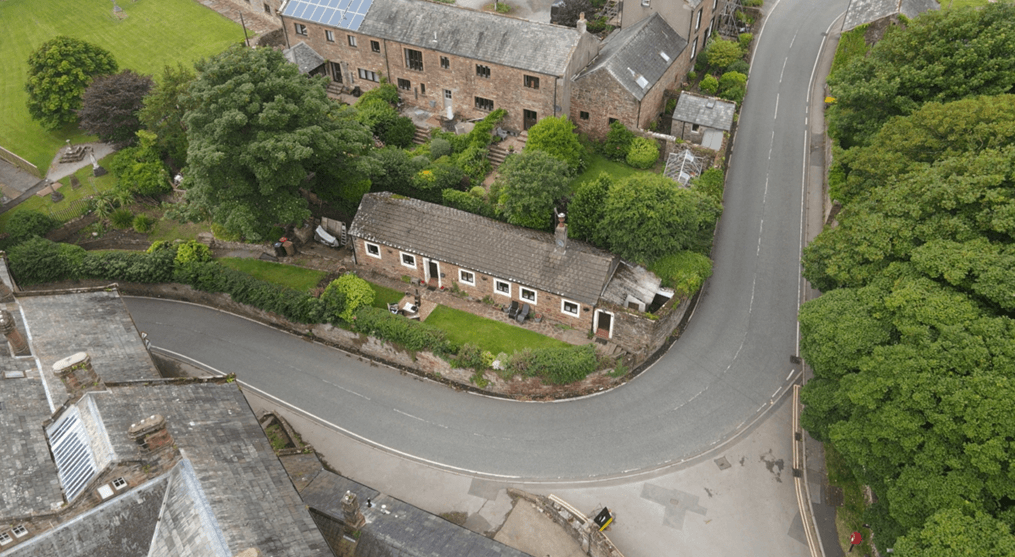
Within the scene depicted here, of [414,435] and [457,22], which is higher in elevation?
[457,22]

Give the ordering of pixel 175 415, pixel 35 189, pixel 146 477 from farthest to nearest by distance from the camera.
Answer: pixel 35 189 < pixel 175 415 < pixel 146 477

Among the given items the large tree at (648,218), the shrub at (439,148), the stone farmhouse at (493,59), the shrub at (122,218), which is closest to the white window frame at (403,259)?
the shrub at (439,148)

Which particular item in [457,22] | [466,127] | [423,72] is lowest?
[466,127]

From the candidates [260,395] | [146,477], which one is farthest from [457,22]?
[146,477]

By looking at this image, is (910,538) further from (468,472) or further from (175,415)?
(175,415)

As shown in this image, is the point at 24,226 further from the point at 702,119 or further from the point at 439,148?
the point at 702,119

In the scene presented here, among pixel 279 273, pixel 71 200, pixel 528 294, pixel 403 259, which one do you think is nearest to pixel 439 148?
pixel 403 259

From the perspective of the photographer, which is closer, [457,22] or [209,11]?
[457,22]
